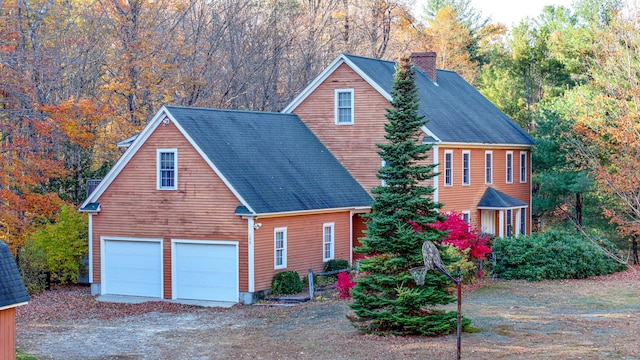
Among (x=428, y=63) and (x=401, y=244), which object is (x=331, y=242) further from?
(x=428, y=63)

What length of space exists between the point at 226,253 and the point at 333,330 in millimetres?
7299

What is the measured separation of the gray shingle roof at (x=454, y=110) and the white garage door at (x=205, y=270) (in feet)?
35.7

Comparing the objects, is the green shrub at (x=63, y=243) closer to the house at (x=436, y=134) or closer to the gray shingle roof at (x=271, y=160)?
the gray shingle roof at (x=271, y=160)

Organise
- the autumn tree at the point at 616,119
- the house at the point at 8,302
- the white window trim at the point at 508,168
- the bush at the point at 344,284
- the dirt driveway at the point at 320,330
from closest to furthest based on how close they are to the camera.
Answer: the house at the point at 8,302, the dirt driveway at the point at 320,330, the bush at the point at 344,284, the autumn tree at the point at 616,119, the white window trim at the point at 508,168

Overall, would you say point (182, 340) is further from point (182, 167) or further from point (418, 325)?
point (182, 167)

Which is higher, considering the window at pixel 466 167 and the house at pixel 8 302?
the window at pixel 466 167

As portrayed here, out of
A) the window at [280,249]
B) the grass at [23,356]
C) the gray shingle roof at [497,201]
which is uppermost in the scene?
the gray shingle roof at [497,201]

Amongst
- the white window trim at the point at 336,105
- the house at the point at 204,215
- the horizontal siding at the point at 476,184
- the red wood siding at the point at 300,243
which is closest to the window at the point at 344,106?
the white window trim at the point at 336,105

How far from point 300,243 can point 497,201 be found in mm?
12321

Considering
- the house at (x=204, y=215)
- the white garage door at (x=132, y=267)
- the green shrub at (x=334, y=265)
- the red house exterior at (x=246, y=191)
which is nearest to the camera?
the house at (x=204, y=215)

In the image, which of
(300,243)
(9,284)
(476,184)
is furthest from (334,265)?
(9,284)

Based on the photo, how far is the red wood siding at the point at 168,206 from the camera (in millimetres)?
28984

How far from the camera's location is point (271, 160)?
105 ft

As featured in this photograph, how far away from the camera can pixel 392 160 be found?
21719 mm
